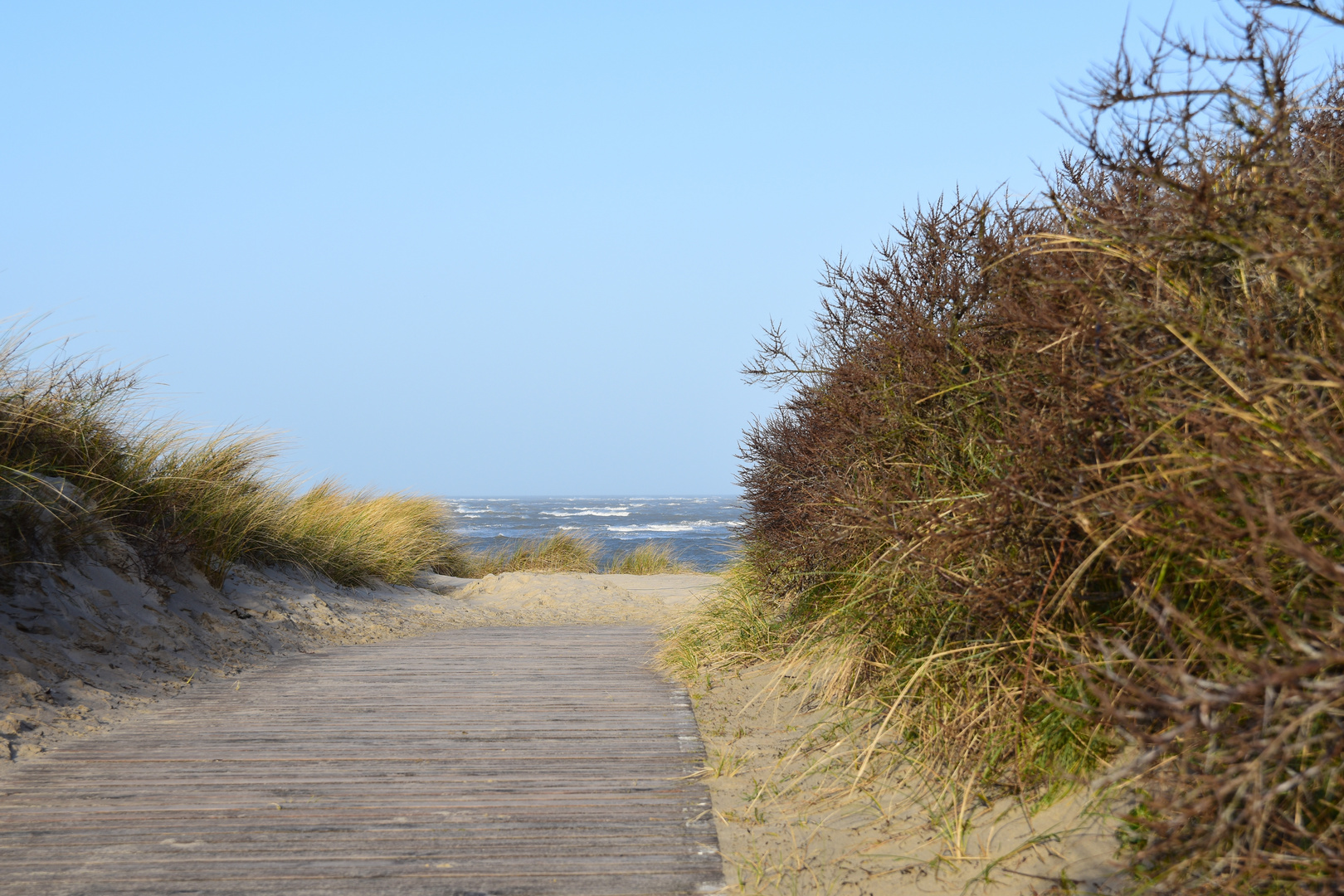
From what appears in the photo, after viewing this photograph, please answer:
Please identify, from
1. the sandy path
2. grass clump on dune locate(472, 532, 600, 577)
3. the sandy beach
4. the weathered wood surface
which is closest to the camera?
the sandy beach

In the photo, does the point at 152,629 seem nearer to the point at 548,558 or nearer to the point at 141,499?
the point at 141,499

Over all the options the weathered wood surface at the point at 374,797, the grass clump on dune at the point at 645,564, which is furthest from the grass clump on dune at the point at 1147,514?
the grass clump on dune at the point at 645,564

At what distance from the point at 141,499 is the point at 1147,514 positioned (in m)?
6.88

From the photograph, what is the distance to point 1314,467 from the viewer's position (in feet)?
6.04

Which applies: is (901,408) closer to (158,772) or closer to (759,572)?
(759,572)

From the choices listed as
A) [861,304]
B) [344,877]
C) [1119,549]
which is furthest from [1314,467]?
[861,304]

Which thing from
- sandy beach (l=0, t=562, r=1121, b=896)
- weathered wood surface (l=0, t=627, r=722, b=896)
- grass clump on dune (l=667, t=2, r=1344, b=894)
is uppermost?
A: grass clump on dune (l=667, t=2, r=1344, b=894)

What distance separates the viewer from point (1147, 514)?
2350 mm

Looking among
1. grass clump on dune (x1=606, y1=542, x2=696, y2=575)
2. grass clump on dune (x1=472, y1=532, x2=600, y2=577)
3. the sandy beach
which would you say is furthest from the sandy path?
grass clump on dune (x1=606, y1=542, x2=696, y2=575)

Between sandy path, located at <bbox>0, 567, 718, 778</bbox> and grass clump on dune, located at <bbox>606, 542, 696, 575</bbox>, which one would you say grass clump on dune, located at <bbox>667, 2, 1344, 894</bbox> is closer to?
sandy path, located at <bbox>0, 567, 718, 778</bbox>

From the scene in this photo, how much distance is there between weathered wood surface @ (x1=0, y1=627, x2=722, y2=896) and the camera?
2740 mm

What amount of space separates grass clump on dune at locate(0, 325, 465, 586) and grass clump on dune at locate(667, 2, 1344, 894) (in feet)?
16.1

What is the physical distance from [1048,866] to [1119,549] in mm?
888

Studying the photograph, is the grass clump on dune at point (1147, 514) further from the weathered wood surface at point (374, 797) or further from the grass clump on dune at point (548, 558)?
the grass clump on dune at point (548, 558)
